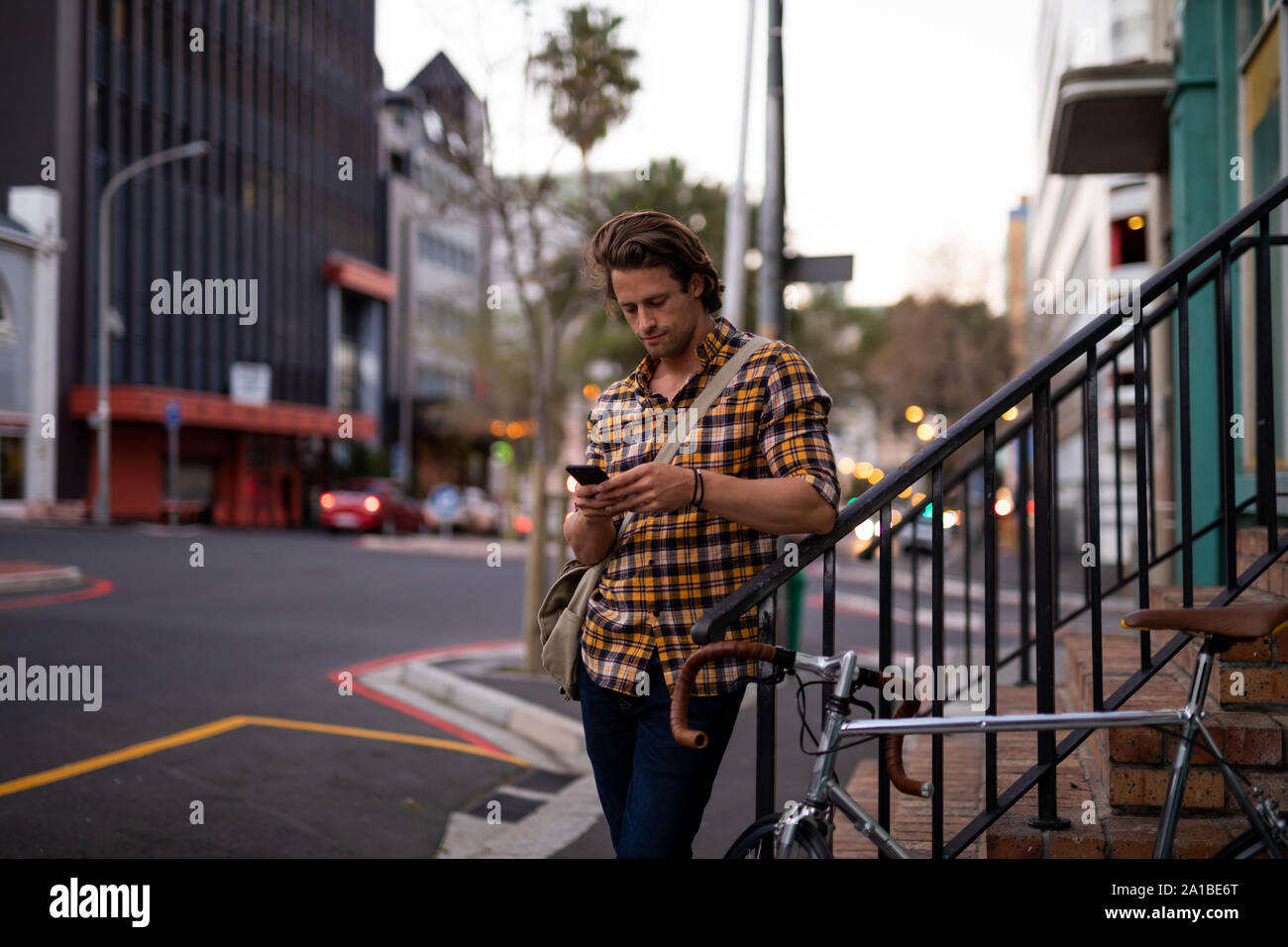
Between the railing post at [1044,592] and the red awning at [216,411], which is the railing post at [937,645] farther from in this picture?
the red awning at [216,411]

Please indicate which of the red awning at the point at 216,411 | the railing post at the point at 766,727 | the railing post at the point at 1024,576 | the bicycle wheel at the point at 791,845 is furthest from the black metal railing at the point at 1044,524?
the red awning at the point at 216,411

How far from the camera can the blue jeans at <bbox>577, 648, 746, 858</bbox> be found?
2.41 meters

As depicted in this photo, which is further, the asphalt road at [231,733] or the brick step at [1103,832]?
the asphalt road at [231,733]

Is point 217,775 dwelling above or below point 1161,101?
below

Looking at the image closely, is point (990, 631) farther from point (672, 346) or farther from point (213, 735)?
point (213, 735)

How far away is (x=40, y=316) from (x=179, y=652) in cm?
889

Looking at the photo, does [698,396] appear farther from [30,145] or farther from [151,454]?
[151,454]

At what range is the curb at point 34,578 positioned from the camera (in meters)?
12.7

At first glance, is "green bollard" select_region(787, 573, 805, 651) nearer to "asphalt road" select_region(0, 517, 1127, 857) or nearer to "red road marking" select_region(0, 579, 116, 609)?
"asphalt road" select_region(0, 517, 1127, 857)

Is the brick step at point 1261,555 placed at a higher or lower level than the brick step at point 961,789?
higher

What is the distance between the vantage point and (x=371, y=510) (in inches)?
1198

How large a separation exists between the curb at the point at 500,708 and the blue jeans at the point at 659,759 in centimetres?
396

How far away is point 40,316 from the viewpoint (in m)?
15.7
